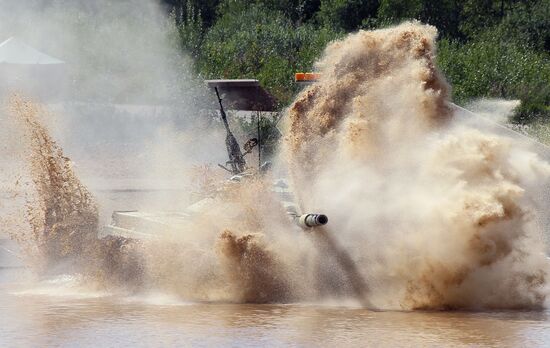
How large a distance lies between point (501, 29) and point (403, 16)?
465 cm

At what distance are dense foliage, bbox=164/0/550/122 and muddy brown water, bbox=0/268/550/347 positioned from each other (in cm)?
1683

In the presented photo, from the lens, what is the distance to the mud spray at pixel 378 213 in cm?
1609

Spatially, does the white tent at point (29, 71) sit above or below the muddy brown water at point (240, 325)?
above

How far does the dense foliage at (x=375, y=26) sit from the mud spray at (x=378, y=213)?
15.7m

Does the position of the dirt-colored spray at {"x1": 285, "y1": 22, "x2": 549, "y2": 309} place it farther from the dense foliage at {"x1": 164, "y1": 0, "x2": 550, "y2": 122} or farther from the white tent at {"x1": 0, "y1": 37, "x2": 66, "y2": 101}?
the white tent at {"x1": 0, "y1": 37, "x2": 66, "y2": 101}

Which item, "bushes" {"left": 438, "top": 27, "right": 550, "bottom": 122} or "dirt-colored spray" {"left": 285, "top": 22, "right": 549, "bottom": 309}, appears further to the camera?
"bushes" {"left": 438, "top": 27, "right": 550, "bottom": 122}

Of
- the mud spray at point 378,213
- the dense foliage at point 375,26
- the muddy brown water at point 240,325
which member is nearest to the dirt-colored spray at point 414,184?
the mud spray at point 378,213

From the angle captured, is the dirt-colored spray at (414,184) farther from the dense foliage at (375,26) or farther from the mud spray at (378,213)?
the dense foliage at (375,26)

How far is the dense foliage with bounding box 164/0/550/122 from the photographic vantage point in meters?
37.0

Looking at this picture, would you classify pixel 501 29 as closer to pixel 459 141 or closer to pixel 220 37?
pixel 220 37

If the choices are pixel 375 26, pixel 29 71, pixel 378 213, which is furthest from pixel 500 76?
pixel 378 213

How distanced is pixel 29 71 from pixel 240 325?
69.0 feet

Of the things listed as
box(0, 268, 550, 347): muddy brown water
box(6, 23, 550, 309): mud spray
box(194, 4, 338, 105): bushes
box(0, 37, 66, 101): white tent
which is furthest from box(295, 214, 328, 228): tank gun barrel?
box(0, 37, 66, 101): white tent

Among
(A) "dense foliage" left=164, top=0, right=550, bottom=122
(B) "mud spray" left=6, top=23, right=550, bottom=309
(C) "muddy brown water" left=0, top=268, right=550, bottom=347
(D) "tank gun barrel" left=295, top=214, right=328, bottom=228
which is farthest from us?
(A) "dense foliage" left=164, top=0, right=550, bottom=122
